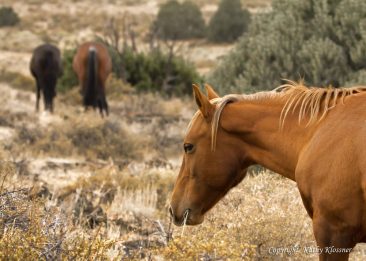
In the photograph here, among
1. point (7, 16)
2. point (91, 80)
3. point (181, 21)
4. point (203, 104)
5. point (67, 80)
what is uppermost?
point (203, 104)

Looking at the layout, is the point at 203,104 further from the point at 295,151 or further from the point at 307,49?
the point at 307,49

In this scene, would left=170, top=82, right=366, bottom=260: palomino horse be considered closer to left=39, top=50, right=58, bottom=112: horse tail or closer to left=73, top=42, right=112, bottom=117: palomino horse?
left=73, top=42, right=112, bottom=117: palomino horse

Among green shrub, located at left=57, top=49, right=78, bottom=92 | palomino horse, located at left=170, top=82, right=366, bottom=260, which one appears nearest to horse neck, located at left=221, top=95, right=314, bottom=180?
palomino horse, located at left=170, top=82, right=366, bottom=260

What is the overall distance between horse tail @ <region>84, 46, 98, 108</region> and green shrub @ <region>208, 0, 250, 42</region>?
2150 cm

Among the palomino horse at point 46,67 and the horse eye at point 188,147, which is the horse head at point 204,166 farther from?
the palomino horse at point 46,67

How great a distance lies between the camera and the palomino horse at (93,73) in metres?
15.4

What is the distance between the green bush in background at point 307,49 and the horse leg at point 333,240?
20.2 ft

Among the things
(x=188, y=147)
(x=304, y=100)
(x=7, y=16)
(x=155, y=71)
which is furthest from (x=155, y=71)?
(x=7, y=16)

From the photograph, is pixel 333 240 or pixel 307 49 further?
pixel 307 49

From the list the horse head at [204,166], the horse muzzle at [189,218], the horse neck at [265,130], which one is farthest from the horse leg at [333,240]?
the horse muzzle at [189,218]

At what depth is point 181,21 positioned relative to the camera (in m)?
40.2

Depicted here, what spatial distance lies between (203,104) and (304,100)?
0.59 meters

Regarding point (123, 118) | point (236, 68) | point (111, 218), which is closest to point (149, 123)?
point (123, 118)

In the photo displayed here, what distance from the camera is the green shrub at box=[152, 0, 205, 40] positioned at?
3956 cm
